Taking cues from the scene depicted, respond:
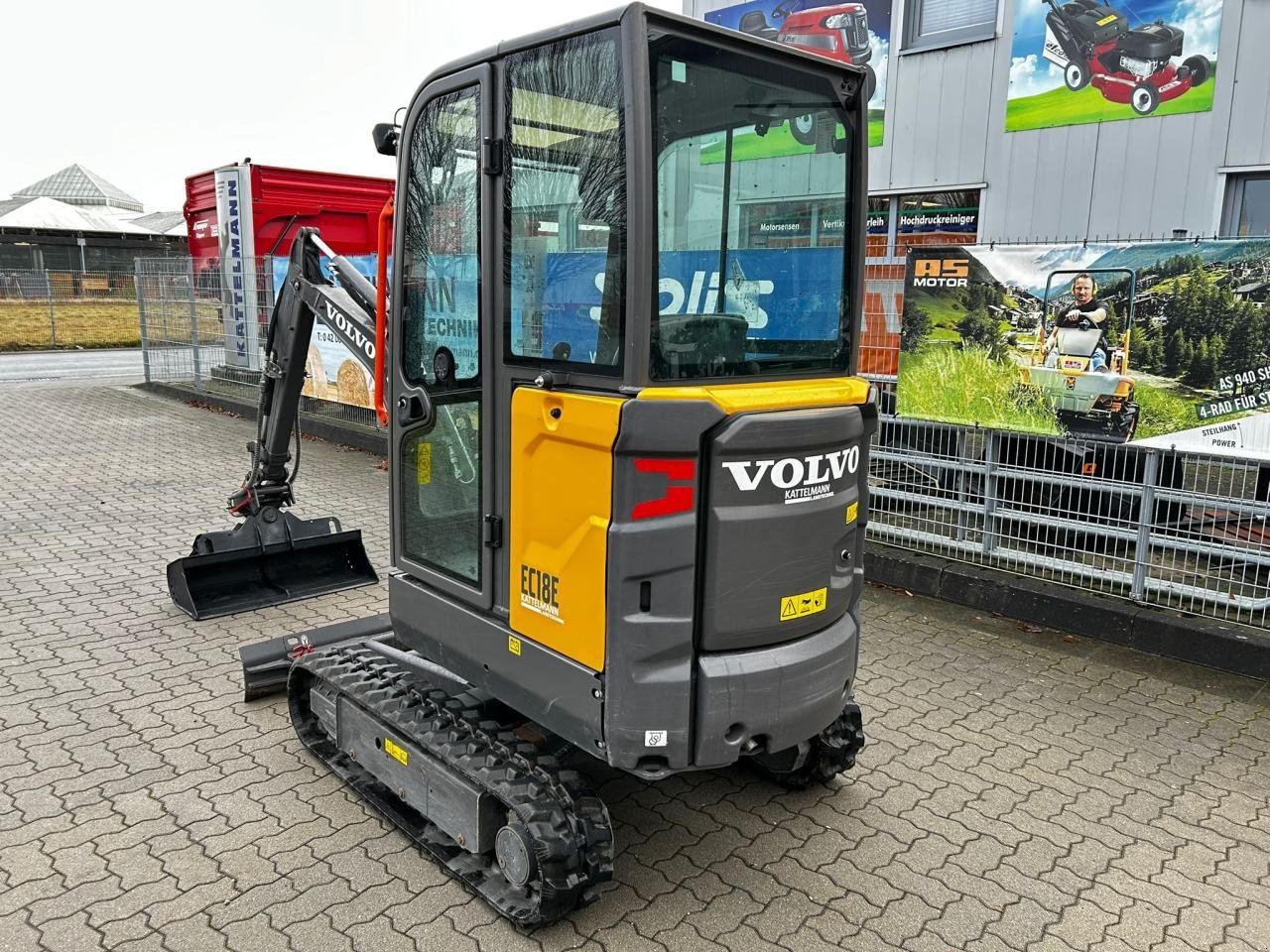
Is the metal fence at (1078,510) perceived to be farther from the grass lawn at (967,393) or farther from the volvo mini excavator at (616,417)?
the volvo mini excavator at (616,417)

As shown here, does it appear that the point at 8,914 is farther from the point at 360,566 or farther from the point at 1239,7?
the point at 1239,7

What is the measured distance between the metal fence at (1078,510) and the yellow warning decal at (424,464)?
388 centimetres

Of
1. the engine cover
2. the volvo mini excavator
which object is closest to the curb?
the volvo mini excavator

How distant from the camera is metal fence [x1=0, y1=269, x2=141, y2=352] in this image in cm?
2439

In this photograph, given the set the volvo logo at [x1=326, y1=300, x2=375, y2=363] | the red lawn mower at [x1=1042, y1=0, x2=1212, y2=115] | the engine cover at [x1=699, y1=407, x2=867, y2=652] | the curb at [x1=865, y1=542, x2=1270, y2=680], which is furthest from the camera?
the red lawn mower at [x1=1042, y1=0, x2=1212, y2=115]

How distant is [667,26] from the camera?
8.73 feet

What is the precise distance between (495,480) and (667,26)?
1453 millimetres

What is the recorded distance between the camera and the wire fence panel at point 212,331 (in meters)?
11.8

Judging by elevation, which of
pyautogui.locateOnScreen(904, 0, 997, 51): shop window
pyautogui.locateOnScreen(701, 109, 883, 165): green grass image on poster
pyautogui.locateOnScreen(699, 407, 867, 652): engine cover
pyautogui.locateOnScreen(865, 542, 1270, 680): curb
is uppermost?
pyautogui.locateOnScreen(904, 0, 997, 51): shop window

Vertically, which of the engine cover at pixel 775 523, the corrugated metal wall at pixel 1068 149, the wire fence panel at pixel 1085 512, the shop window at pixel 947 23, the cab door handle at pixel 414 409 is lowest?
the wire fence panel at pixel 1085 512

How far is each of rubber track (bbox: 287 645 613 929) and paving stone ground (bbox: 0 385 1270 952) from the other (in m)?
0.09

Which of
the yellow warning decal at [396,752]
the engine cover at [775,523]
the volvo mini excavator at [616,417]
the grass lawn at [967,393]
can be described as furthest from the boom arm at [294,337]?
the grass lawn at [967,393]

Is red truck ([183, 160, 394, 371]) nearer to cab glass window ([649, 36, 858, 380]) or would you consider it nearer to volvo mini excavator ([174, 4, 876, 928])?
volvo mini excavator ([174, 4, 876, 928])

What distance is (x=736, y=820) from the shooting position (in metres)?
3.78
